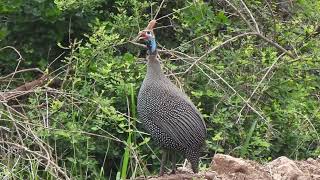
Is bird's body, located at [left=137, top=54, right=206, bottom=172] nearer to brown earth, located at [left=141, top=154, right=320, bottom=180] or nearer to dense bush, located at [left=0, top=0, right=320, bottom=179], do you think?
brown earth, located at [left=141, top=154, right=320, bottom=180]

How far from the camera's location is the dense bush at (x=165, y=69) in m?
6.53

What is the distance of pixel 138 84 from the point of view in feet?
22.8

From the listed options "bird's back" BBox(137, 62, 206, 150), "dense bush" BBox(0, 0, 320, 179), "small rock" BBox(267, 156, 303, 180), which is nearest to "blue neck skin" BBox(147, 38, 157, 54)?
"bird's back" BBox(137, 62, 206, 150)

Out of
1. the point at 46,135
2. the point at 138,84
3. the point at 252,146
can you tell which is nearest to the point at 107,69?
the point at 138,84

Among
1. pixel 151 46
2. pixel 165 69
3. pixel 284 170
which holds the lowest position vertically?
pixel 284 170

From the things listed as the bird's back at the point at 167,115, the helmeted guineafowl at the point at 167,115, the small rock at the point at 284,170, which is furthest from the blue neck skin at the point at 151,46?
the small rock at the point at 284,170

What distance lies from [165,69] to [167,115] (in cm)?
156

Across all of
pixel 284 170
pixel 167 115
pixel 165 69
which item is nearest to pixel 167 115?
pixel 167 115

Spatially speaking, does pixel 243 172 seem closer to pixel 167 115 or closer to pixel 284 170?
pixel 284 170

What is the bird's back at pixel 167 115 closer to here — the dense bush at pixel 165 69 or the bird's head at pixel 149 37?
the bird's head at pixel 149 37

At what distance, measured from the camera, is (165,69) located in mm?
6953

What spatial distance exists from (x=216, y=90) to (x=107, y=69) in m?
1.01

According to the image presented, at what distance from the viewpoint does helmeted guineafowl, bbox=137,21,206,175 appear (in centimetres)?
541

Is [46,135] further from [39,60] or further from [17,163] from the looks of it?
[39,60]
